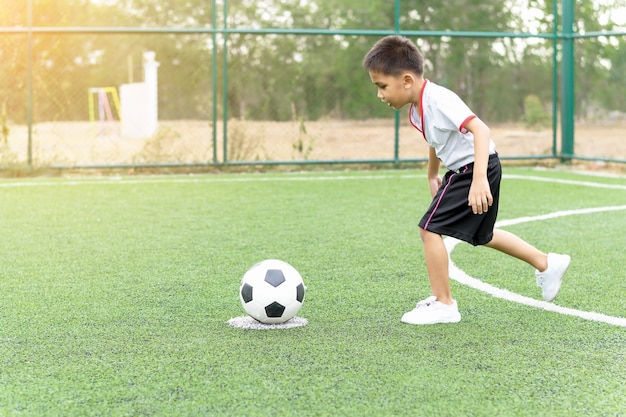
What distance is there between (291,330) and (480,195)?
1.00 m

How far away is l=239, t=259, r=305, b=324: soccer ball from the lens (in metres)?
3.84

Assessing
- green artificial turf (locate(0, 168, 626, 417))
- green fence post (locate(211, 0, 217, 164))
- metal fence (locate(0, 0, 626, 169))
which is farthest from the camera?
metal fence (locate(0, 0, 626, 169))

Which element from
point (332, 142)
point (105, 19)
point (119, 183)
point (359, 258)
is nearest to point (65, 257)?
point (359, 258)

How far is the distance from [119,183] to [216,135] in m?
1.67

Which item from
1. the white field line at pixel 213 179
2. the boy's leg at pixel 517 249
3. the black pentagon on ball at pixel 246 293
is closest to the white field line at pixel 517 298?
the boy's leg at pixel 517 249

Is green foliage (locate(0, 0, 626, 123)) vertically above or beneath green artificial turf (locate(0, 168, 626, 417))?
above

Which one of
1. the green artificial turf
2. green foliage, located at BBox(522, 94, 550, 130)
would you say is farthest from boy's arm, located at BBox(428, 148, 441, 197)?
green foliage, located at BBox(522, 94, 550, 130)

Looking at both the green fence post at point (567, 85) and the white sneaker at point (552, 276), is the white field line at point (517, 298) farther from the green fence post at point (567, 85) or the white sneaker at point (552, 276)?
the green fence post at point (567, 85)

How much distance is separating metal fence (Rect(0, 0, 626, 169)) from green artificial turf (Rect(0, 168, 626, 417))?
3.71 m

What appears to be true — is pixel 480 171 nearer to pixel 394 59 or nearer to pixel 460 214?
pixel 460 214

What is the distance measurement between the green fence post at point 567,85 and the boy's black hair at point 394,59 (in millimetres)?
8148

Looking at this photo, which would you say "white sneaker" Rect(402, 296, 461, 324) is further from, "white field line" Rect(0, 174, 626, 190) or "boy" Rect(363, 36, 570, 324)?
"white field line" Rect(0, 174, 626, 190)

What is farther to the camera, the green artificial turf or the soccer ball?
the soccer ball

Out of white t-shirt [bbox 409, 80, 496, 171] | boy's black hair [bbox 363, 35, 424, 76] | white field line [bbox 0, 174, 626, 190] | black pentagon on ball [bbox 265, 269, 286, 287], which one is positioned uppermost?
boy's black hair [bbox 363, 35, 424, 76]
